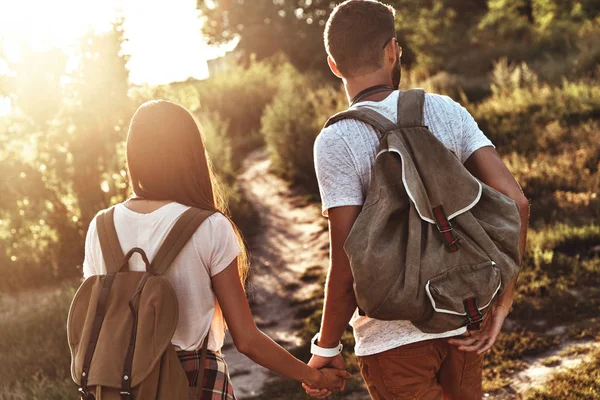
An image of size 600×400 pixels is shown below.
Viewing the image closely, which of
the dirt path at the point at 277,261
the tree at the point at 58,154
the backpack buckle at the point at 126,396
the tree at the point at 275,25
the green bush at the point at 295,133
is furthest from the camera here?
the tree at the point at 275,25

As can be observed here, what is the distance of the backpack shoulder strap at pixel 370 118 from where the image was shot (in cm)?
221

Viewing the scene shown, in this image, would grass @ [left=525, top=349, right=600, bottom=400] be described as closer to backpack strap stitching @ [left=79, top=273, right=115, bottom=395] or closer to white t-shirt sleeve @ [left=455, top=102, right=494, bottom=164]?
white t-shirt sleeve @ [left=455, top=102, right=494, bottom=164]

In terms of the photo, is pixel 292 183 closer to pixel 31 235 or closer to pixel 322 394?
pixel 31 235

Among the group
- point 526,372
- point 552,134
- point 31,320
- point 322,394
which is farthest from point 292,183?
point 322,394

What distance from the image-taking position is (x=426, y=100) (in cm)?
231

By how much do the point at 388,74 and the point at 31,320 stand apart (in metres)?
5.65

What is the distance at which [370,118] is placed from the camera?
222 centimetres

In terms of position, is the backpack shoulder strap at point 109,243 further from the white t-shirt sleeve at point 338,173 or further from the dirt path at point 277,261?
the dirt path at point 277,261

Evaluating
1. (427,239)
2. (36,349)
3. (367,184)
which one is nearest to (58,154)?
(36,349)

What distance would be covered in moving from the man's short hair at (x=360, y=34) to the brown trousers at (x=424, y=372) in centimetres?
96

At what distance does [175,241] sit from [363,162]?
0.65m

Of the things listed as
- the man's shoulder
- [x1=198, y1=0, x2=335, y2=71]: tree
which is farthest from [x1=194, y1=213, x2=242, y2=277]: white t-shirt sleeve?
[x1=198, y1=0, x2=335, y2=71]: tree

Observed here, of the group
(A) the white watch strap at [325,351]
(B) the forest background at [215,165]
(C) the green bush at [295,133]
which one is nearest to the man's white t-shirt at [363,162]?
(A) the white watch strap at [325,351]

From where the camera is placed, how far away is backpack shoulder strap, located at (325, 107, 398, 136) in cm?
221
